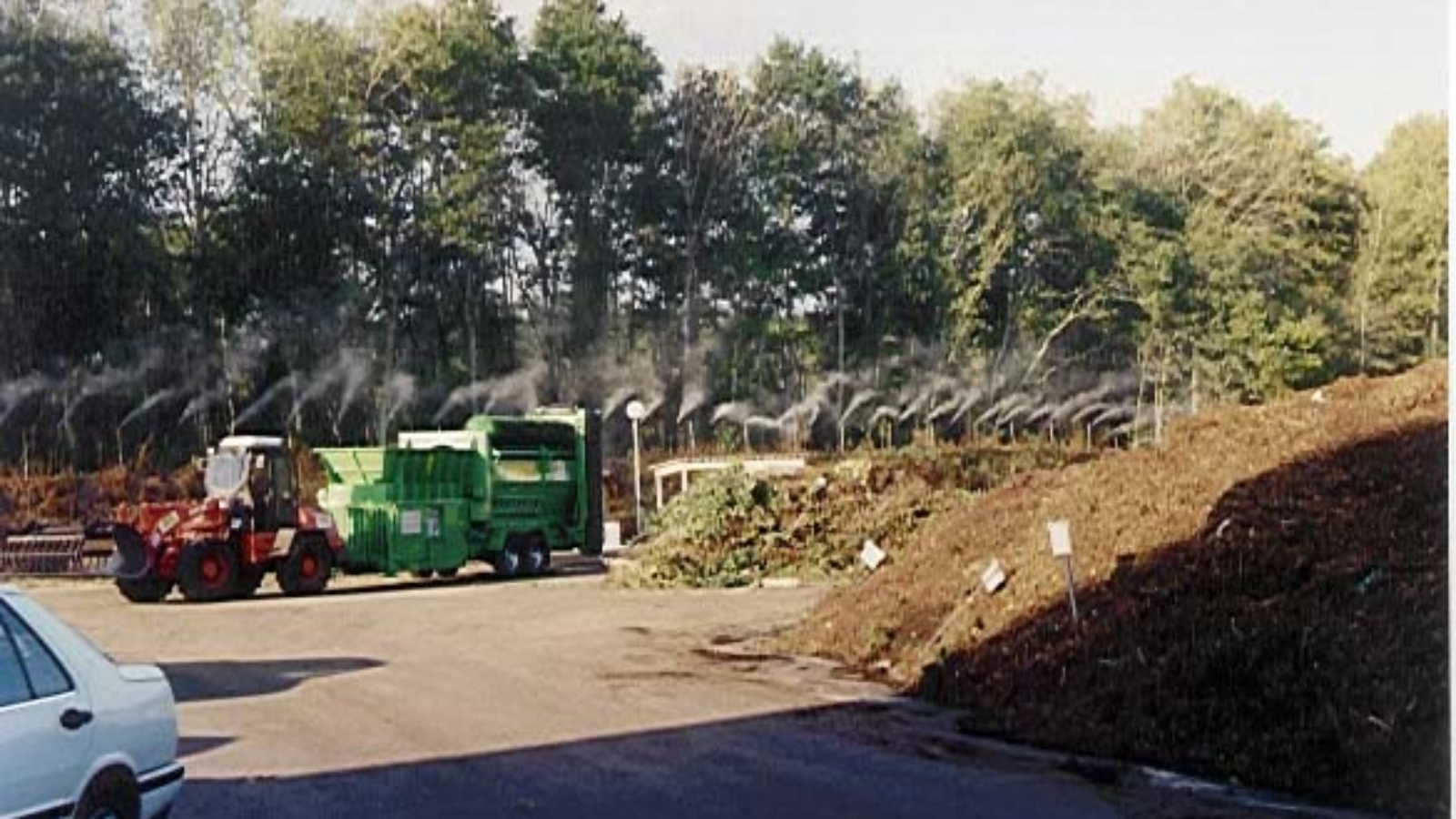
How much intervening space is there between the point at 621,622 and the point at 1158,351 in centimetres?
591

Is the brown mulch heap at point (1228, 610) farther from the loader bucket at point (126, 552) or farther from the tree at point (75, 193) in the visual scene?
the tree at point (75, 193)

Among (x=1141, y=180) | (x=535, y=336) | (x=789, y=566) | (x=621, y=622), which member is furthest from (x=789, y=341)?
(x=789, y=566)

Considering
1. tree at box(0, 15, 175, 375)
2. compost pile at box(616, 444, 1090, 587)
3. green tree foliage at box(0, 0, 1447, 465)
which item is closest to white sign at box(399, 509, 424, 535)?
compost pile at box(616, 444, 1090, 587)

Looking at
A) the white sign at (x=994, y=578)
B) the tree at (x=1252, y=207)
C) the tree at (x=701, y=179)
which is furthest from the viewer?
the white sign at (x=994, y=578)

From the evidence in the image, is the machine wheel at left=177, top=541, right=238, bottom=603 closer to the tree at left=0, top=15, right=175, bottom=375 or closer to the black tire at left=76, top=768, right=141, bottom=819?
the tree at left=0, top=15, right=175, bottom=375

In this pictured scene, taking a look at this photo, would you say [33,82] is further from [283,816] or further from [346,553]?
[346,553]

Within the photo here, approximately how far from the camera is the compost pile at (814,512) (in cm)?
1242

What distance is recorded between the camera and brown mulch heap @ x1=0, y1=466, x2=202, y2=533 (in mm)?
8828

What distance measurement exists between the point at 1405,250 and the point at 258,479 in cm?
714

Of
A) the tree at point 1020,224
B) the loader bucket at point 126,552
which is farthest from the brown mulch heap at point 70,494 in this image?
the tree at point 1020,224

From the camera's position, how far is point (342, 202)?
8.43 metres

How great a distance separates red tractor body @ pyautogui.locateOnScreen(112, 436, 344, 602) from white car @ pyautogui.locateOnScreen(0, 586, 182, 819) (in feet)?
8.91

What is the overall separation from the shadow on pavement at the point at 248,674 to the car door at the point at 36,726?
4452mm

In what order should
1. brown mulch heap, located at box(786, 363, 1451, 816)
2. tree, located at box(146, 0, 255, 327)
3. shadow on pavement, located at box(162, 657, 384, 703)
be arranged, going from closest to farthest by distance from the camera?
1. tree, located at box(146, 0, 255, 327)
2. brown mulch heap, located at box(786, 363, 1451, 816)
3. shadow on pavement, located at box(162, 657, 384, 703)
